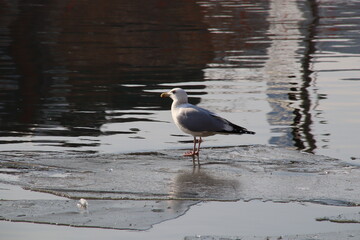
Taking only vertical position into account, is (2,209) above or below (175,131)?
above

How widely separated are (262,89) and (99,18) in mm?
16664

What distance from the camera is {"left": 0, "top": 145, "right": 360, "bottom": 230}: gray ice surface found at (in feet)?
22.8

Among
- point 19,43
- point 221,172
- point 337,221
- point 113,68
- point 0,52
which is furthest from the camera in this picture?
point 19,43

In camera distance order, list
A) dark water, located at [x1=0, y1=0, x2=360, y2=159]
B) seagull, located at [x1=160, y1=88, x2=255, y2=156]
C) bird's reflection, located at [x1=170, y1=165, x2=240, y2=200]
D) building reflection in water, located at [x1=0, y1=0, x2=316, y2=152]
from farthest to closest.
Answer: building reflection in water, located at [x1=0, y1=0, x2=316, y2=152], dark water, located at [x1=0, y1=0, x2=360, y2=159], seagull, located at [x1=160, y1=88, x2=255, y2=156], bird's reflection, located at [x1=170, y1=165, x2=240, y2=200]

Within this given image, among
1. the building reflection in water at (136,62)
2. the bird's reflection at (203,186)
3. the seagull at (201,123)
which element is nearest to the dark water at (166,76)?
the building reflection in water at (136,62)

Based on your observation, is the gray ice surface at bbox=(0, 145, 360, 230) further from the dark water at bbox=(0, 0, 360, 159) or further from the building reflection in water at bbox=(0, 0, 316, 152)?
the building reflection in water at bbox=(0, 0, 316, 152)

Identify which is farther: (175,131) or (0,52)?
(0,52)

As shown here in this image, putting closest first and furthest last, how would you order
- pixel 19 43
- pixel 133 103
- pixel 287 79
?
pixel 133 103 < pixel 287 79 < pixel 19 43

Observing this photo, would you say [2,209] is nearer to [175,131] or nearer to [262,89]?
[175,131]

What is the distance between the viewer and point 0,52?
20734 millimetres

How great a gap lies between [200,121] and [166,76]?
6720 mm

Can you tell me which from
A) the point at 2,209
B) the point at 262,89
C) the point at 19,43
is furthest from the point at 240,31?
the point at 2,209

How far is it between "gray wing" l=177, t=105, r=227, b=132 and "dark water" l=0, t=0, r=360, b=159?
78 centimetres

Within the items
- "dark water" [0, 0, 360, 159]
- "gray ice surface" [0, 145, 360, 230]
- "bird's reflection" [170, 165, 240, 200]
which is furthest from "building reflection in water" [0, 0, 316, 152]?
"bird's reflection" [170, 165, 240, 200]
